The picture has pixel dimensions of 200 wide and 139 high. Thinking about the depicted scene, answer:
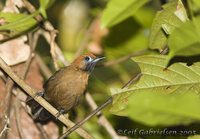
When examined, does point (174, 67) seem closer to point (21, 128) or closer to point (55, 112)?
point (55, 112)

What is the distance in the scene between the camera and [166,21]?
2.39 m

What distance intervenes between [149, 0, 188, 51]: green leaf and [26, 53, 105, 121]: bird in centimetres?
140

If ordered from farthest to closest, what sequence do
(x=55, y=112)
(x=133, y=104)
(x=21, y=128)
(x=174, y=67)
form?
(x=21, y=128) < (x=55, y=112) < (x=174, y=67) < (x=133, y=104)

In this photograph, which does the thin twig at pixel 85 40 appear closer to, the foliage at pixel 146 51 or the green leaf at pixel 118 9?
the foliage at pixel 146 51

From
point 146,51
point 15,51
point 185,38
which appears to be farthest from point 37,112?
point 185,38

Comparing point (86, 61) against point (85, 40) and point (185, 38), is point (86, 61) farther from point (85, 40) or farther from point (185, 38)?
point (185, 38)

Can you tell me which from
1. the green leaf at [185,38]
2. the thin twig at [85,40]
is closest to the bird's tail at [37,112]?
the thin twig at [85,40]

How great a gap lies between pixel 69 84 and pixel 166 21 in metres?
2.13

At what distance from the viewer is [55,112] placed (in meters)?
2.71

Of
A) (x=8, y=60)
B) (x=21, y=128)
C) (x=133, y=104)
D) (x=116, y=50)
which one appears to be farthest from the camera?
(x=116, y=50)

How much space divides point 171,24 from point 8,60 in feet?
6.13

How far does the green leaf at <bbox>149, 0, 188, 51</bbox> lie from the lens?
2.31 m

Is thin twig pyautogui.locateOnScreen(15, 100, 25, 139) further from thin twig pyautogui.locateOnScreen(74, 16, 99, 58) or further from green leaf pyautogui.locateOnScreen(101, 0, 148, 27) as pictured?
green leaf pyautogui.locateOnScreen(101, 0, 148, 27)

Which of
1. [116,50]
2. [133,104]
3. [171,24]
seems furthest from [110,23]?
[116,50]
